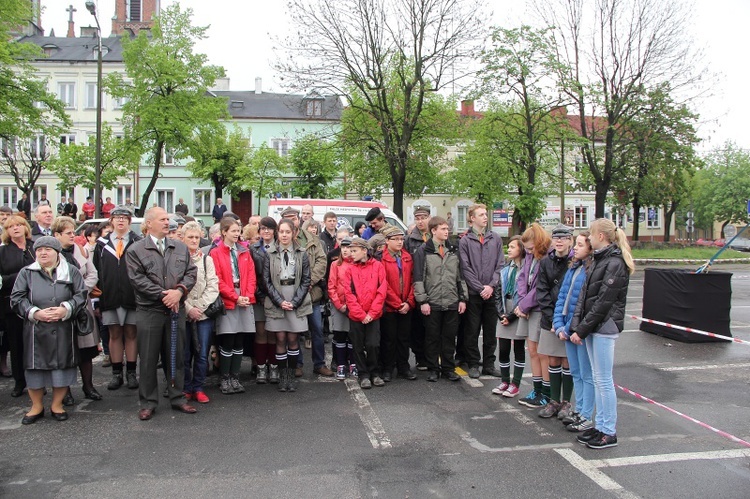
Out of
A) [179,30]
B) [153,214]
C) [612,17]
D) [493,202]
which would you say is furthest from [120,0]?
[153,214]

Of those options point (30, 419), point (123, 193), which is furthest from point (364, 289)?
point (123, 193)

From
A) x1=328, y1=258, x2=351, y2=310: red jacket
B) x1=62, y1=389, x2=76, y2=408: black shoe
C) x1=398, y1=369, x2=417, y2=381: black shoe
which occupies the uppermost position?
x1=328, y1=258, x2=351, y2=310: red jacket

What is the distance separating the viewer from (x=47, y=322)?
5.82 meters

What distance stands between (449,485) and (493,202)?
3555 cm

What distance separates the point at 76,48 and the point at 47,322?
54739 mm

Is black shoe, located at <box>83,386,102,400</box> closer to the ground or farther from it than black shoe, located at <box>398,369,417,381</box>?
closer to the ground

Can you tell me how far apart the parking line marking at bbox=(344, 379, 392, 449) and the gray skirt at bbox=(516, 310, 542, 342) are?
1.88 meters

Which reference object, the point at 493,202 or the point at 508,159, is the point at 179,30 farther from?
the point at 493,202

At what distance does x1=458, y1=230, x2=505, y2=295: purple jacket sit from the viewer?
7.45 meters

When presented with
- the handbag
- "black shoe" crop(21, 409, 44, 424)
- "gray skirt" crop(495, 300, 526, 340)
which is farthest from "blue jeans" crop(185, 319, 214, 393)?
"gray skirt" crop(495, 300, 526, 340)

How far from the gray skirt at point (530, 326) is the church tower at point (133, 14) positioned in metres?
61.8

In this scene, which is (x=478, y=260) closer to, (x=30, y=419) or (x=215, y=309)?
(x=215, y=309)

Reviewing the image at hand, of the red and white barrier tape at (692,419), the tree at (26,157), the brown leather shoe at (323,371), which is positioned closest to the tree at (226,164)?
the tree at (26,157)

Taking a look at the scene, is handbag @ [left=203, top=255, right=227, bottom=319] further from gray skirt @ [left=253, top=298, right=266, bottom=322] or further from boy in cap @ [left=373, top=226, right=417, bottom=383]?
boy in cap @ [left=373, top=226, right=417, bottom=383]
